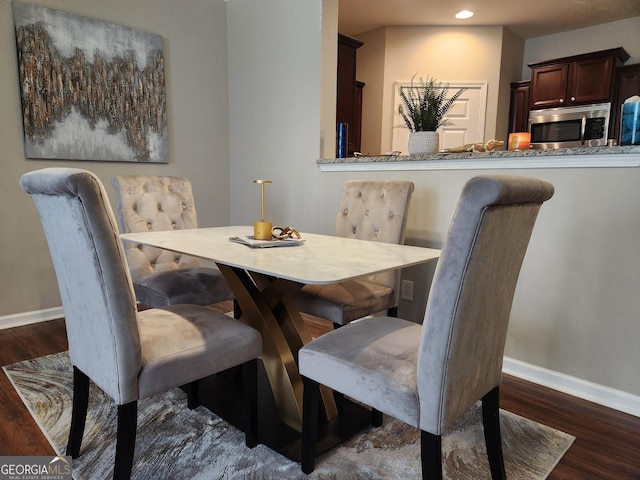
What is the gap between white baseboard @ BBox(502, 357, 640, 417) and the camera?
1772 millimetres

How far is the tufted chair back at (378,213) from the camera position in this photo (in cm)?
199

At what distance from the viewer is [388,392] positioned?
1058 mm

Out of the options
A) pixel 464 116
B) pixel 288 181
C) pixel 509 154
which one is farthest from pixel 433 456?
pixel 464 116

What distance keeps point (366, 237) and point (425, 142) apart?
0.64 metres

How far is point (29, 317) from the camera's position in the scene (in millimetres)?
2740

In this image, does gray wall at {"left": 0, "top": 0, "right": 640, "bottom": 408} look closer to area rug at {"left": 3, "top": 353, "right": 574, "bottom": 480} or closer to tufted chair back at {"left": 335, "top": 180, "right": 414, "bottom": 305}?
tufted chair back at {"left": 335, "top": 180, "right": 414, "bottom": 305}

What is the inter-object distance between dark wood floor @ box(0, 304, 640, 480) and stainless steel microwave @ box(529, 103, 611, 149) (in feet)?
11.2

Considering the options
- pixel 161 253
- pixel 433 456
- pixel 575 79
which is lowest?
pixel 433 456

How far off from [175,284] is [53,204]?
952mm

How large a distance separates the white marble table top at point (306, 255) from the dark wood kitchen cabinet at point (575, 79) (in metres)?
4.15

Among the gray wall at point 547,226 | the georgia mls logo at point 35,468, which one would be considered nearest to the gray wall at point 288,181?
the gray wall at point 547,226

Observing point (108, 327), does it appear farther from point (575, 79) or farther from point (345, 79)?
point (575, 79)

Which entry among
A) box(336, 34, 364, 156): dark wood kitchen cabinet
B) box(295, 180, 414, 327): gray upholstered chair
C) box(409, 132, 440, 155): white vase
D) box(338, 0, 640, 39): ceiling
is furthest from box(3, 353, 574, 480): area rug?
box(338, 0, 640, 39): ceiling

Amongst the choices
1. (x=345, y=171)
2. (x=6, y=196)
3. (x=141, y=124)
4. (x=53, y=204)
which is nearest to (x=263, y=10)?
(x=141, y=124)
